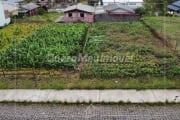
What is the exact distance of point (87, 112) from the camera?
454 inches

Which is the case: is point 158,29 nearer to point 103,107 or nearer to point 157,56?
point 157,56

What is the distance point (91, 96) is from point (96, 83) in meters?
1.41

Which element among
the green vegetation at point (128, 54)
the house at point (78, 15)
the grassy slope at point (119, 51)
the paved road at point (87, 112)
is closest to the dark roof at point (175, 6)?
the grassy slope at point (119, 51)

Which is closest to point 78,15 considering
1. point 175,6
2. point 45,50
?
point 175,6

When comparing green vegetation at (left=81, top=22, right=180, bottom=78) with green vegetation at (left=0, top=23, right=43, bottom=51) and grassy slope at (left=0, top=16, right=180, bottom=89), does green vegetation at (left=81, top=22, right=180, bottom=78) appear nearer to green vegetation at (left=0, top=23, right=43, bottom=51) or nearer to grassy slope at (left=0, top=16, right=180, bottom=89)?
grassy slope at (left=0, top=16, right=180, bottom=89)

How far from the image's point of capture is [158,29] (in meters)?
26.3

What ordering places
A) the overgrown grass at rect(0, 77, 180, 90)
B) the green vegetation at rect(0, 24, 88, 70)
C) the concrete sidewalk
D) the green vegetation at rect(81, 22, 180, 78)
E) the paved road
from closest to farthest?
the paved road, the concrete sidewalk, the overgrown grass at rect(0, 77, 180, 90), the green vegetation at rect(81, 22, 180, 78), the green vegetation at rect(0, 24, 88, 70)

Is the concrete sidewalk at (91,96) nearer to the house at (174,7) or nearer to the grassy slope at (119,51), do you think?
the grassy slope at (119,51)

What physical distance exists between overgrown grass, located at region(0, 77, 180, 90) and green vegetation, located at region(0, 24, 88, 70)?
1980 millimetres

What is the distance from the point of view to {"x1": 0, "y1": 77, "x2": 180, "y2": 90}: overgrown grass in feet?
44.8

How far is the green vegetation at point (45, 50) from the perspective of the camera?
54.4ft

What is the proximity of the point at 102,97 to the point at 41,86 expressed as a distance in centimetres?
327

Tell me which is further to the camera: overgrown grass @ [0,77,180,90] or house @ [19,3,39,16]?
house @ [19,3,39,16]

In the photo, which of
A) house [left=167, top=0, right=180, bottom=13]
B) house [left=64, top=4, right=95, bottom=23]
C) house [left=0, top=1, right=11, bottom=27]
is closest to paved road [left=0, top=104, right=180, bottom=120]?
house [left=0, top=1, right=11, bottom=27]
